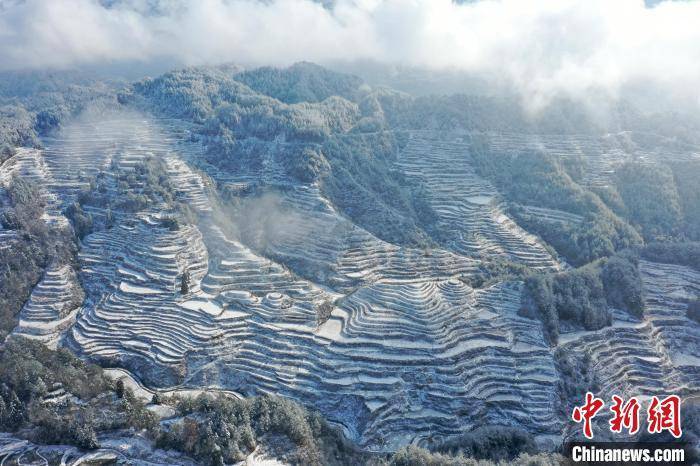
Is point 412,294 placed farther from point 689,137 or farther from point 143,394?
point 689,137

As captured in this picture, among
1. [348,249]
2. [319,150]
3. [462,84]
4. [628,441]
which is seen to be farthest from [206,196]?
[462,84]

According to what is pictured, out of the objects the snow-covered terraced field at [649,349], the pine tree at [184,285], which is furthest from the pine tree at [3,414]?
the snow-covered terraced field at [649,349]

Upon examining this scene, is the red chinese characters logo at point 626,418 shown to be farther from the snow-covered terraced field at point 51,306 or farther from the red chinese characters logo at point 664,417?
the snow-covered terraced field at point 51,306

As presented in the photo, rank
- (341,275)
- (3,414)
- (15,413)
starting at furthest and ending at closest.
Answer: (341,275), (15,413), (3,414)

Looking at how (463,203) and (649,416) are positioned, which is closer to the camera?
(649,416)

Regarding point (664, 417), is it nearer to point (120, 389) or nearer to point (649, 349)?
point (649, 349)

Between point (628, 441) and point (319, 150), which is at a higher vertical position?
point (319, 150)

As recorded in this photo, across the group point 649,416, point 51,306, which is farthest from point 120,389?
point 649,416
